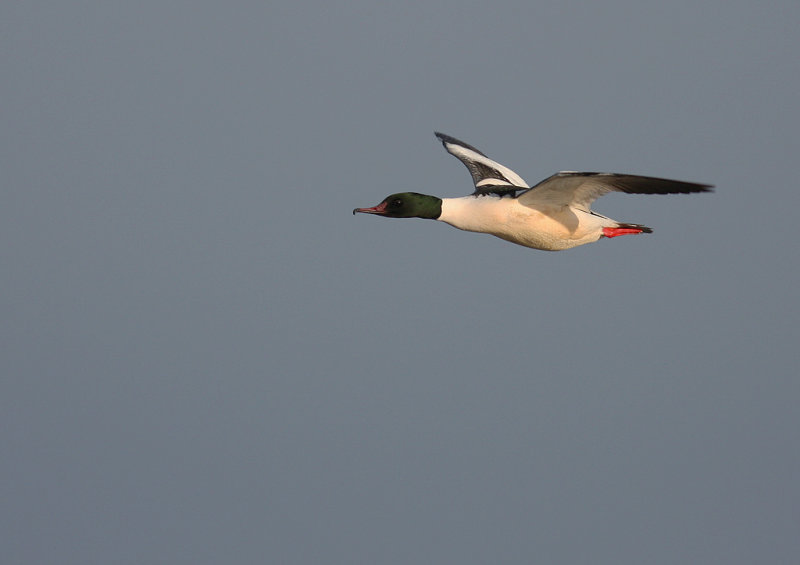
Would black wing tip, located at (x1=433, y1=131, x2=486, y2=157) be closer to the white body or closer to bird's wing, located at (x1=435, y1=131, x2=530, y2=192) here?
bird's wing, located at (x1=435, y1=131, x2=530, y2=192)

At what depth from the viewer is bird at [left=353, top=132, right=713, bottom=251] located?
48.1ft

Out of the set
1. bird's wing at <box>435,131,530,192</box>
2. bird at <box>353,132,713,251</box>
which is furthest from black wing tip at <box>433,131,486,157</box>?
bird at <box>353,132,713,251</box>

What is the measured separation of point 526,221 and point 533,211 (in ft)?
0.52

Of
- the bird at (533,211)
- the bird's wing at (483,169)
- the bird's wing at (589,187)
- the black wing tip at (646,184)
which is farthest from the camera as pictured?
the bird's wing at (483,169)

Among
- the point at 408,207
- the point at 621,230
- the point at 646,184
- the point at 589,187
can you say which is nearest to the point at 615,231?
the point at 621,230

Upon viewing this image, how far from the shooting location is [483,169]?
734 inches

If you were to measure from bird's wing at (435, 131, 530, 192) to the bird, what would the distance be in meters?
1.56

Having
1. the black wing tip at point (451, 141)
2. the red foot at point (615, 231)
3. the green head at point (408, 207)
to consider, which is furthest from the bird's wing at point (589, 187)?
the black wing tip at point (451, 141)

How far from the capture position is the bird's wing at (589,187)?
43.3 feet

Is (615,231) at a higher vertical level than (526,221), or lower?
lower

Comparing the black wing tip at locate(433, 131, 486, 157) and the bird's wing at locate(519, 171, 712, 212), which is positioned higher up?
the black wing tip at locate(433, 131, 486, 157)

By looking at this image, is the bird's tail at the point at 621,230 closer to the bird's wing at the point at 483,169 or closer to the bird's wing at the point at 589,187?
the bird's wing at the point at 589,187

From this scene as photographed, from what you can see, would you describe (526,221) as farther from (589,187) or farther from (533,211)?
(589,187)

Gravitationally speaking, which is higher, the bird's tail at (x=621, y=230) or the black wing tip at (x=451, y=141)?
the black wing tip at (x=451, y=141)
